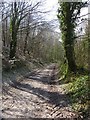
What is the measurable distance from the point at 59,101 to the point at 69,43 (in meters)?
8.41

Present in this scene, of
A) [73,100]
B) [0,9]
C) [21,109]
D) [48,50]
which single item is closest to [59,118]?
[21,109]

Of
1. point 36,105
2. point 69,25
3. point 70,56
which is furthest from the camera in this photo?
point 70,56

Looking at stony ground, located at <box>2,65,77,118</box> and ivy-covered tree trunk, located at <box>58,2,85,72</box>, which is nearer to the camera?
stony ground, located at <box>2,65,77,118</box>

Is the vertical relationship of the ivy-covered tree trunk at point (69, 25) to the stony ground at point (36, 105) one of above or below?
above

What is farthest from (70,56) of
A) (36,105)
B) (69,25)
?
(36,105)

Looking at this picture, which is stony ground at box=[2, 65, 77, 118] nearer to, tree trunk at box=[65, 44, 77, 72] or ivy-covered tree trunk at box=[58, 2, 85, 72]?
tree trunk at box=[65, 44, 77, 72]

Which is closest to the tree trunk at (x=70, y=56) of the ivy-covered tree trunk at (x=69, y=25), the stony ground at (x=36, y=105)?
the ivy-covered tree trunk at (x=69, y=25)

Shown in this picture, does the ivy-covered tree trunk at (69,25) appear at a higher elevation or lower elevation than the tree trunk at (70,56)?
higher

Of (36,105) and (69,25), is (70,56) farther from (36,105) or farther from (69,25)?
(36,105)

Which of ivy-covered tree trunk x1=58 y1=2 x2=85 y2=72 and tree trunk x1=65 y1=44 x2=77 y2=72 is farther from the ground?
ivy-covered tree trunk x1=58 y1=2 x2=85 y2=72

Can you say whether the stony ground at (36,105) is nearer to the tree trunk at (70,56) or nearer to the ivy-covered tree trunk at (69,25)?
the tree trunk at (70,56)

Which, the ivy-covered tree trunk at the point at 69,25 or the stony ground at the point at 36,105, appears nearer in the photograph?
the stony ground at the point at 36,105

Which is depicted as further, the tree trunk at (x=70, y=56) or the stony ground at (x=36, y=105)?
the tree trunk at (x=70, y=56)

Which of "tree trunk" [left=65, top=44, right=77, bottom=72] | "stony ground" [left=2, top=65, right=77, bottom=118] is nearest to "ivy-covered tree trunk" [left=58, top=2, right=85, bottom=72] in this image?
"tree trunk" [left=65, top=44, right=77, bottom=72]
